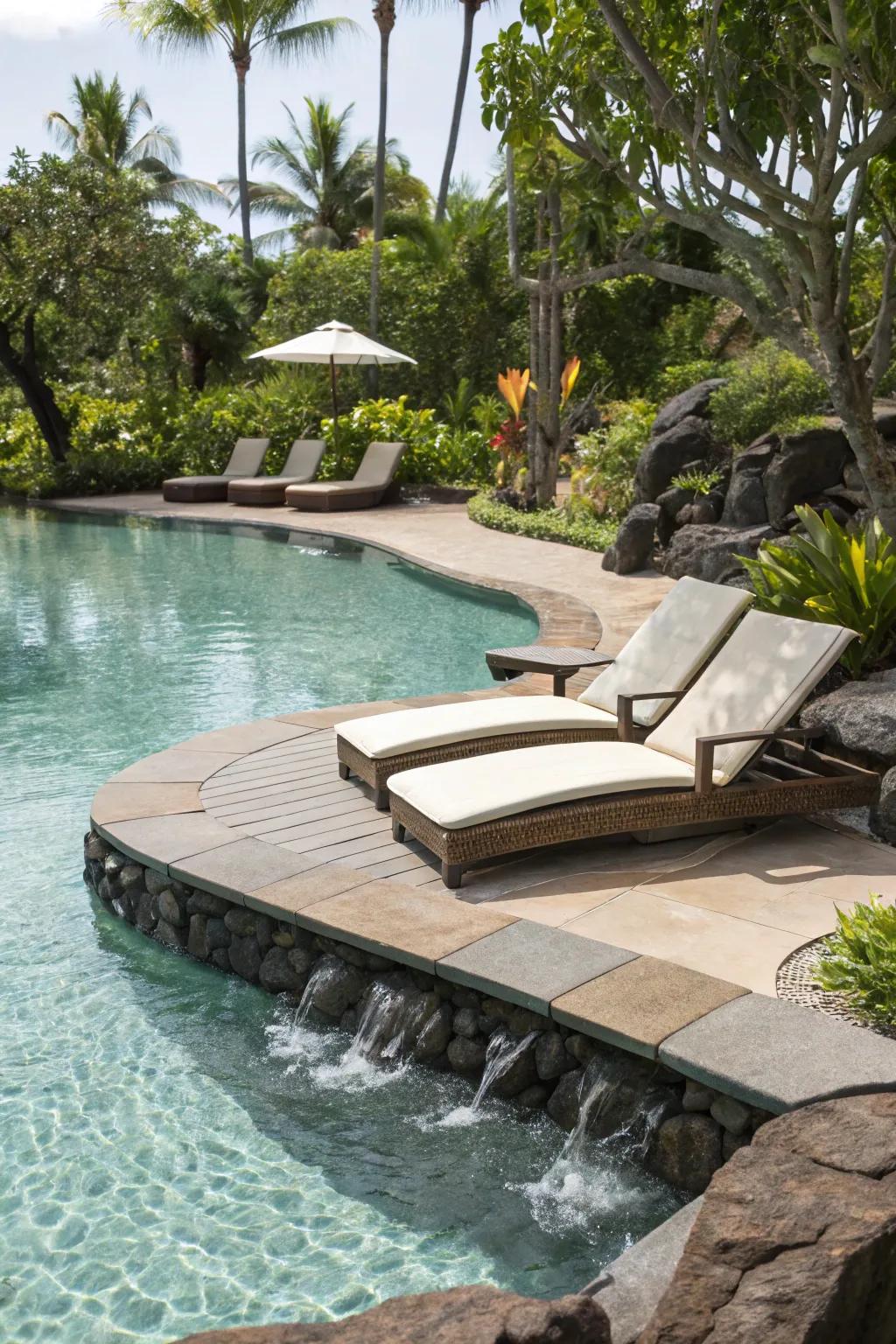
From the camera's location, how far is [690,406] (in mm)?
13930

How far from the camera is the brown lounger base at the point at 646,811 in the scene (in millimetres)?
4695

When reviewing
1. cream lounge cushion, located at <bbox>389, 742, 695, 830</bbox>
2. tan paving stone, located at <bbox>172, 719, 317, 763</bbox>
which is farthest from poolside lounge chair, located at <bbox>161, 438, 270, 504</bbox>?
cream lounge cushion, located at <bbox>389, 742, 695, 830</bbox>

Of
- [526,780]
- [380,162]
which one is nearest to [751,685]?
[526,780]

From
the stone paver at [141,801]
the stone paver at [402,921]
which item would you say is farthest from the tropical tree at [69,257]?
the stone paver at [402,921]

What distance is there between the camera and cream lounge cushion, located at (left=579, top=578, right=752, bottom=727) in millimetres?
5887

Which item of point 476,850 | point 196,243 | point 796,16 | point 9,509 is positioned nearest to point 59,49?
point 196,243

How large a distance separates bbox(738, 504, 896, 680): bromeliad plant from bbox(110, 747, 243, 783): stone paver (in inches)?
122

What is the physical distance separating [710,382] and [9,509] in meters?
13.0

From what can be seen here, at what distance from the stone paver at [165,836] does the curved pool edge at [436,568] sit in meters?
2.97

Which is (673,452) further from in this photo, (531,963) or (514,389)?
(531,963)

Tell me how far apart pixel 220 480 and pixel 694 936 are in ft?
59.1

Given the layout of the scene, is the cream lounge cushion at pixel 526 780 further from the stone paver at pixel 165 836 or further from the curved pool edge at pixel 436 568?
the curved pool edge at pixel 436 568

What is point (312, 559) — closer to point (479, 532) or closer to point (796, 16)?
point (479, 532)

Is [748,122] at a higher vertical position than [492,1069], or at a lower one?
higher
